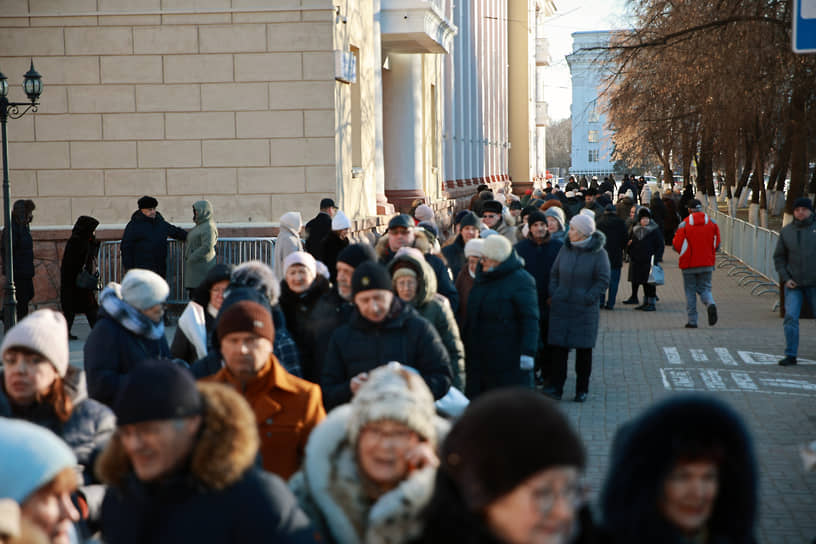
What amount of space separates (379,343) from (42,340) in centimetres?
178

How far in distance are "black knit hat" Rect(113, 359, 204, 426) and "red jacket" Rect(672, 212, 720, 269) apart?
12.6 m

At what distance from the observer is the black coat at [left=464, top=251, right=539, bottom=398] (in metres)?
7.95

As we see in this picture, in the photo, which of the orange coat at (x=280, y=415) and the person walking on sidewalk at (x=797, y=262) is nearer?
the orange coat at (x=280, y=415)

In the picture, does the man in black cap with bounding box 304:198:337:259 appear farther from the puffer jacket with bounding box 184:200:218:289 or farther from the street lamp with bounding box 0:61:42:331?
the street lamp with bounding box 0:61:42:331

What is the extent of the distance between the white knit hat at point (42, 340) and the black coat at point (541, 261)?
6773 mm

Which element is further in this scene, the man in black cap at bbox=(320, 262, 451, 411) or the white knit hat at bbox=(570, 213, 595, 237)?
the white knit hat at bbox=(570, 213, 595, 237)

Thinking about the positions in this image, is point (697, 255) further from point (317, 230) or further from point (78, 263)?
point (78, 263)

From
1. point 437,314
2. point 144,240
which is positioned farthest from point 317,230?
point 437,314

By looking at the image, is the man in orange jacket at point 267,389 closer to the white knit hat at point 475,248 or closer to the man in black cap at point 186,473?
the man in black cap at point 186,473

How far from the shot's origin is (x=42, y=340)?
14.1 feet

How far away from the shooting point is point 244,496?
9.59 ft

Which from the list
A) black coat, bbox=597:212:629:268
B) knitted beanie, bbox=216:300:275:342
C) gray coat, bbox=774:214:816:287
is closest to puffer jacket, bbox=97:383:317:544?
knitted beanie, bbox=216:300:275:342

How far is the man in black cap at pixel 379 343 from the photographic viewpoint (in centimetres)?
547

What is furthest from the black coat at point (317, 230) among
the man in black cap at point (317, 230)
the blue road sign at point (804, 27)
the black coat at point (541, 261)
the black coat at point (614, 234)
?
the blue road sign at point (804, 27)
